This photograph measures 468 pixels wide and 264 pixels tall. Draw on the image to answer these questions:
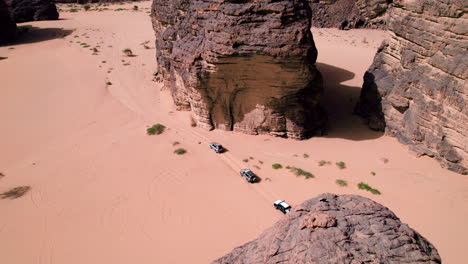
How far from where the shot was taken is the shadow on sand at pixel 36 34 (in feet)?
156

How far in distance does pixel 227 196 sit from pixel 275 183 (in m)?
2.82

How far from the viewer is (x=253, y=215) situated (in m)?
17.0

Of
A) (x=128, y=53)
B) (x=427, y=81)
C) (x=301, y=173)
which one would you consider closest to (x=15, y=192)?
(x=301, y=173)

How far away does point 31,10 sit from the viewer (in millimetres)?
56781

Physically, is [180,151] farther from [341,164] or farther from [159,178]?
[341,164]

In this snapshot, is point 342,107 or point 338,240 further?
point 342,107

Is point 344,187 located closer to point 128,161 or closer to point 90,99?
point 128,161

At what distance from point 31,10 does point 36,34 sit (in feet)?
32.9

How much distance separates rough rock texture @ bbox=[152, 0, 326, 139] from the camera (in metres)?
19.5

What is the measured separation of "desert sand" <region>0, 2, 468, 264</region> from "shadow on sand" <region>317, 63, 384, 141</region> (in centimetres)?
14

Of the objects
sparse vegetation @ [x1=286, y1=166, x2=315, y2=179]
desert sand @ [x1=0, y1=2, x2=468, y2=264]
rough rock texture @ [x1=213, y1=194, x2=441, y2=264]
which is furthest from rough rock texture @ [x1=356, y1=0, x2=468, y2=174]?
rough rock texture @ [x1=213, y1=194, x2=441, y2=264]

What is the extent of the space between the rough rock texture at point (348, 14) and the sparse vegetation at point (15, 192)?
148ft

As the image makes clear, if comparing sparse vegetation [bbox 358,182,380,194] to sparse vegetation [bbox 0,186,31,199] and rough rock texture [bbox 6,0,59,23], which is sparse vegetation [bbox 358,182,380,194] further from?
rough rock texture [bbox 6,0,59,23]

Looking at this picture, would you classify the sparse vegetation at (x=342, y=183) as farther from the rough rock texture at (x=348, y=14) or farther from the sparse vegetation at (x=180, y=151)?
the rough rock texture at (x=348, y=14)
